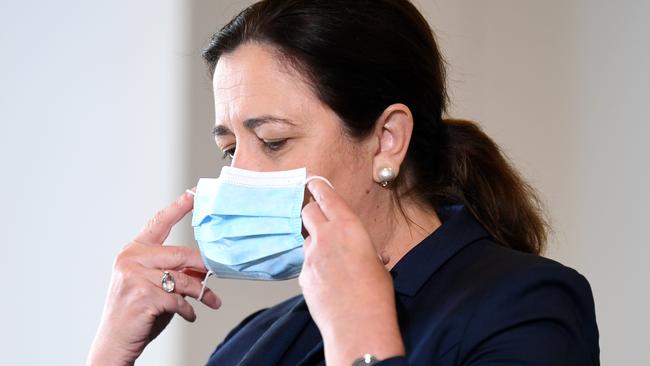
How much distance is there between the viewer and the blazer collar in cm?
148

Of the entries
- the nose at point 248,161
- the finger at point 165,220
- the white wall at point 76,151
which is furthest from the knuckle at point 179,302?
the white wall at point 76,151

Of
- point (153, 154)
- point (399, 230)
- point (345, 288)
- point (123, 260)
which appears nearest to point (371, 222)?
point (399, 230)

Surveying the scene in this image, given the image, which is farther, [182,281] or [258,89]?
[182,281]

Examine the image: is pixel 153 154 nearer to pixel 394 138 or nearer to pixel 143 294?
pixel 143 294

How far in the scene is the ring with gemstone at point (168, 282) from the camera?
5.30ft

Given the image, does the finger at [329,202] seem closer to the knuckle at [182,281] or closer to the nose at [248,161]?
the nose at [248,161]

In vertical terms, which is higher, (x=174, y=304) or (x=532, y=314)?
(x=532, y=314)

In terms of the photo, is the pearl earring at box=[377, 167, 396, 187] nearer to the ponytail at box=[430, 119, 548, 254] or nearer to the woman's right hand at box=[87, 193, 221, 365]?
the ponytail at box=[430, 119, 548, 254]

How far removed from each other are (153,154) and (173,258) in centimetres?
82

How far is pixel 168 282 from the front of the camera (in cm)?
162

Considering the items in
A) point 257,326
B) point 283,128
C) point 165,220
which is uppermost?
point 283,128

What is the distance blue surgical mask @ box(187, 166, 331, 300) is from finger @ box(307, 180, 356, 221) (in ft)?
0.11

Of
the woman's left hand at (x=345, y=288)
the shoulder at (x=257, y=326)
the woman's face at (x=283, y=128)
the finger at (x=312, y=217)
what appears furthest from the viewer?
the shoulder at (x=257, y=326)

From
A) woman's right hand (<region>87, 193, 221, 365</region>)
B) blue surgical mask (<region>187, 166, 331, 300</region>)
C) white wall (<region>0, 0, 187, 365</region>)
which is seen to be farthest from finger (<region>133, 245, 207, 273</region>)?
white wall (<region>0, 0, 187, 365</region>)
